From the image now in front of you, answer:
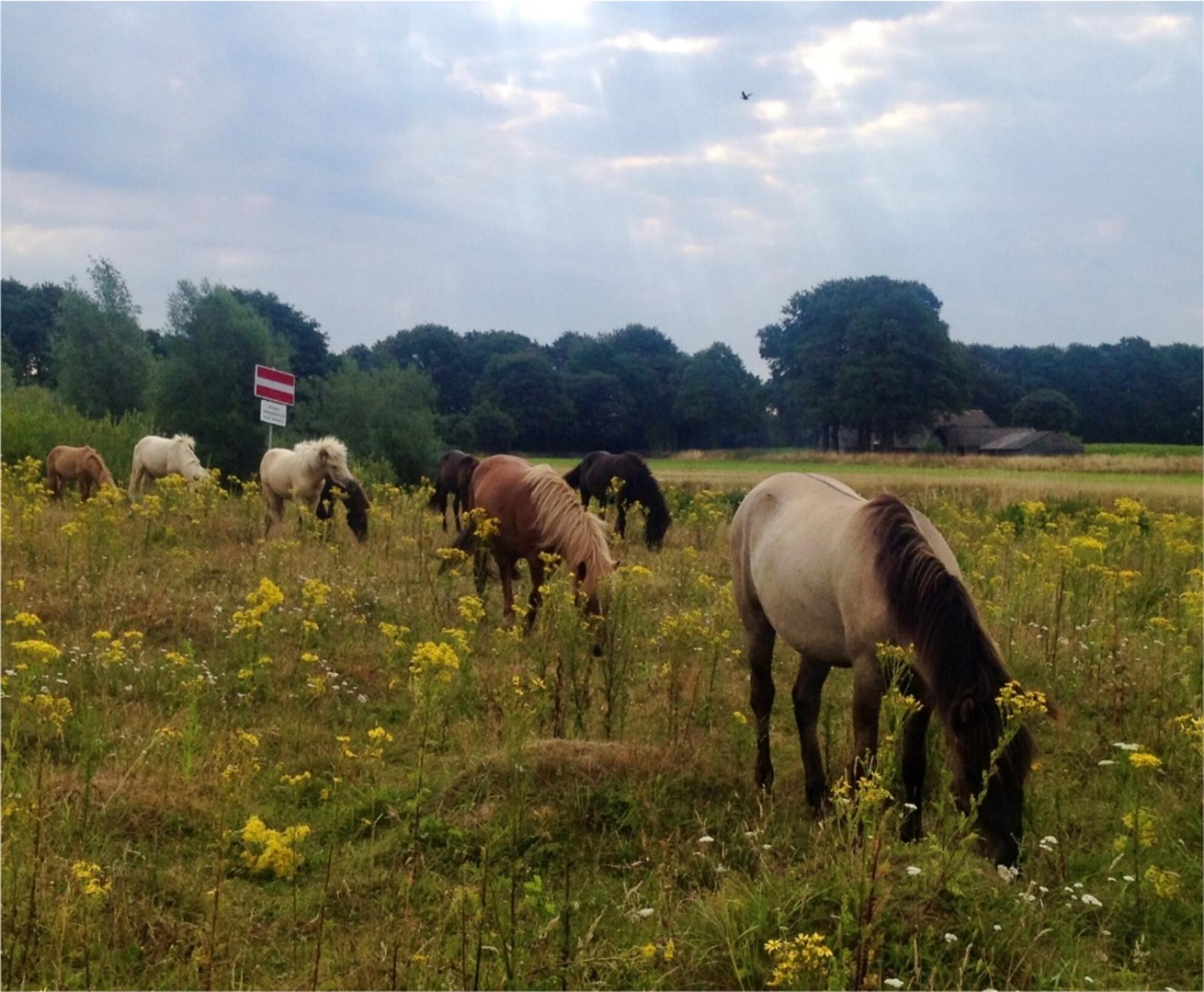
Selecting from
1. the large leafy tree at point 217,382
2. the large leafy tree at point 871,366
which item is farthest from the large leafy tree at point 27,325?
the large leafy tree at point 871,366

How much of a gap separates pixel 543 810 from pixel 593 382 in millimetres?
18950

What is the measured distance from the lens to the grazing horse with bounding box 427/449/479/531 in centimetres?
1440

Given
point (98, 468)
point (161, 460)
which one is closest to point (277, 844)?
point (98, 468)

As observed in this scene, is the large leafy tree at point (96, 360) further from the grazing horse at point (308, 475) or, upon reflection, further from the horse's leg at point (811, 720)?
the horse's leg at point (811, 720)

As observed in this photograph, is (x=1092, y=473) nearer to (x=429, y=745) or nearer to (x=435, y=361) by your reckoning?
(x=435, y=361)

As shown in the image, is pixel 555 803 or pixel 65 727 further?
pixel 65 727

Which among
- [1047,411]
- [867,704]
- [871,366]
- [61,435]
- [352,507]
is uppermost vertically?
[871,366]

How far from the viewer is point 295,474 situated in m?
14.4

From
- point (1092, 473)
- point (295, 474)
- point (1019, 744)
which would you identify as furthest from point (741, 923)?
point (1092, 473)

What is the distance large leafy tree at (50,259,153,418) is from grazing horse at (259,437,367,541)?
57.5 ft

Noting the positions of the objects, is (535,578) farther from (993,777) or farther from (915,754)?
(993,777)

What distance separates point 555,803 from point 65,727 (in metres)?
2.90

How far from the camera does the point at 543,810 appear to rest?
4.38 metres

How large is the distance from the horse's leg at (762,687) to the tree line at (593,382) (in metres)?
15.1
